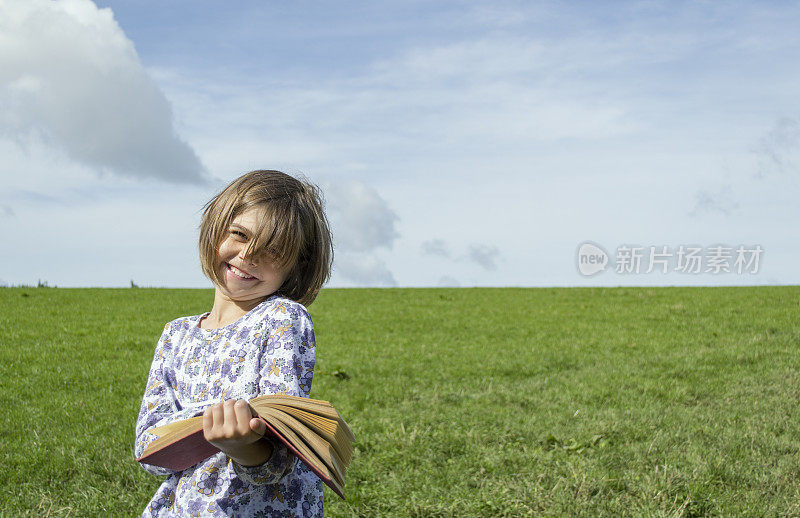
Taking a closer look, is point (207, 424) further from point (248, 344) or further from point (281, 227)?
point (281, 227)

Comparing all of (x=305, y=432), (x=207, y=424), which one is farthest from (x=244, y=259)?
(x=305, y=432)

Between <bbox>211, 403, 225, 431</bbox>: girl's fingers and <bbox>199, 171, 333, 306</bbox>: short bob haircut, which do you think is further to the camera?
<bbox>199, 171, 333, 306</bbox>: short bob haircut

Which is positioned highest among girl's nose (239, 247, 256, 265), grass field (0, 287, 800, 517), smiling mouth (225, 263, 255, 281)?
girl's nose (239, 247, 256, 265)

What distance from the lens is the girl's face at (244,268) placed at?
2.95 meters

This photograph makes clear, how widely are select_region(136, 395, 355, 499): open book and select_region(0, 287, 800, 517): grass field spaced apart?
12.8ft

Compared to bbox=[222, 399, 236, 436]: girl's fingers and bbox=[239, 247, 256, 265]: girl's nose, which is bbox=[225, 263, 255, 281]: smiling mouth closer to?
bbox=[239, 247, 256, 265]: girl's nose

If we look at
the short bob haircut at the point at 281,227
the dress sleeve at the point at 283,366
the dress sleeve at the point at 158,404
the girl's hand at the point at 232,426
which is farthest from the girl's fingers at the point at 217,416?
the short bob haircut at the point at 281,227

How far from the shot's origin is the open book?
211cm

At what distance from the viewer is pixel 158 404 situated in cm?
305

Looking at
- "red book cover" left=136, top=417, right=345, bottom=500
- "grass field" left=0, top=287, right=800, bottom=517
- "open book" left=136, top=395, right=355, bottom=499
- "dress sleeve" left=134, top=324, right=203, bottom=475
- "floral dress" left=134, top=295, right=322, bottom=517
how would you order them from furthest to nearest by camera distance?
"grass field" left=0, top=287, right=800, bottom=517
"dress sleeve" left=134, top=324, right=203, bottom=475
"floral dress" left=134, top=295, right=322, bottom=517
"red book cover" left=136, top=417, right=345, bottom=500
"open book" left=136, top=395, right=355, bottom=499

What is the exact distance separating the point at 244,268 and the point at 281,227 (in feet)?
0.81

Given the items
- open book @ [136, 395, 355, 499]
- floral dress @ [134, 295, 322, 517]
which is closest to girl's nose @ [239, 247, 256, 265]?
floral dress @ [134, 295, 322, 517]

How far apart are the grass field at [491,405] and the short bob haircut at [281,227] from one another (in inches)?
137

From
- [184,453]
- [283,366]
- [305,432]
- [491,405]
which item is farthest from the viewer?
[491,405]
